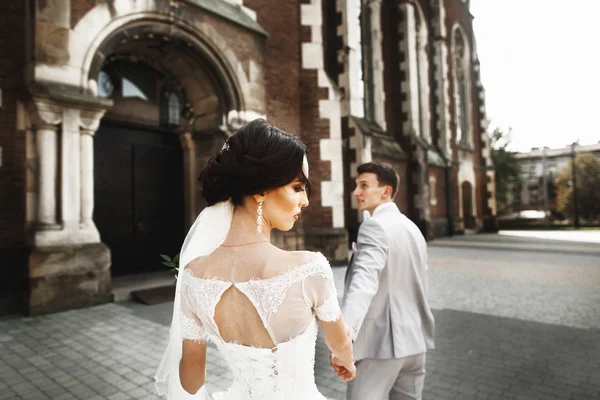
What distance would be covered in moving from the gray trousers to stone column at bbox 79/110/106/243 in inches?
193

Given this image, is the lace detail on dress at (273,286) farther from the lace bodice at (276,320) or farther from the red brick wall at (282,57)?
the red brick wall at (282,57)

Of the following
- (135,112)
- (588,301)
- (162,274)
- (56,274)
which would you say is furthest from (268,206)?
(135,112)

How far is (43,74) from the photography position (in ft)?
17.3

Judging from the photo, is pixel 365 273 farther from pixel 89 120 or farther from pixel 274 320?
pixel 89 120

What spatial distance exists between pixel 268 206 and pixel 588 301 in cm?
668

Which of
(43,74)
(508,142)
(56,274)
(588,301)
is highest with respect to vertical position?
(508,142)

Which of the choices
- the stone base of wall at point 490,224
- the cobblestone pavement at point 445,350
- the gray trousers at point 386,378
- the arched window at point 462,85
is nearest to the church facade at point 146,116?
the cobblestone pavement at point 445,350

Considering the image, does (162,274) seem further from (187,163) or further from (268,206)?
(268,206)

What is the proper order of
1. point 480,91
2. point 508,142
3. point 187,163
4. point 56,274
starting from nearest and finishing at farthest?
point 56,274 → point 187,163 → point 480,91 → point 508,142

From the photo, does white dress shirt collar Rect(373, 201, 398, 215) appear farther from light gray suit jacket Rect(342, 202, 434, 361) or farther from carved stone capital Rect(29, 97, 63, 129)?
carved stone capital Rect(29, 97, 63, 129)

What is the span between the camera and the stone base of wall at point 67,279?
5.06m

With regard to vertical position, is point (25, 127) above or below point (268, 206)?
above

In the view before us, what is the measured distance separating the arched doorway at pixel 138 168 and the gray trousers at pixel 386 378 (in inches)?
261

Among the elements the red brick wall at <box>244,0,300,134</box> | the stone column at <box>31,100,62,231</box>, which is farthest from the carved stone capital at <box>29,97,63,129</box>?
the red brick wall at <box>244,0,300,134</box>
